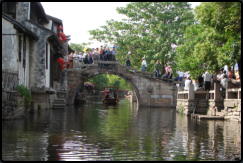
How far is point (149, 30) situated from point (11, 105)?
2418cm

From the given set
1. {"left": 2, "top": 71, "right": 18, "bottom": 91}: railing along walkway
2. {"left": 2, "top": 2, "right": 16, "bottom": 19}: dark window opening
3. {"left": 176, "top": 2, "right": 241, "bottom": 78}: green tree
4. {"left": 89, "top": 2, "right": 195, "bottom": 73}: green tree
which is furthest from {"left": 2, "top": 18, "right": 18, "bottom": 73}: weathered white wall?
{"left": 89, "top": 2, "right": 195, "bottom": 73}: green tree

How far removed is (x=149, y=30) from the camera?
35906 millimetres

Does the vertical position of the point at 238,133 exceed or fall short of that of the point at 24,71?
it falls short

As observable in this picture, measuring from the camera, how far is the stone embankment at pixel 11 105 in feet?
44.1

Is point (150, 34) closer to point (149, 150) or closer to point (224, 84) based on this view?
point (224, 84)

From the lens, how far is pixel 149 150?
774 centimetres

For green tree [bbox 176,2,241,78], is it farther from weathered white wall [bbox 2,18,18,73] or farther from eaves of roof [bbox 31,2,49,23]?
eaves of roof [bbox 31,2,49,23]

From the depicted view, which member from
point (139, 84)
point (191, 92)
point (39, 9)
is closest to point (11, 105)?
point (39, 9)

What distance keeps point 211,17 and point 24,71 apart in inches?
394

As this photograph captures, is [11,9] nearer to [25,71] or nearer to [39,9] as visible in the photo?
[39,9]

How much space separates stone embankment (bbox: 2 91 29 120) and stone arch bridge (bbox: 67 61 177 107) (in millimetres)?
15260

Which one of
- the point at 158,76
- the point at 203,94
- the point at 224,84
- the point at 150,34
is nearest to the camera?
the point at 224,84

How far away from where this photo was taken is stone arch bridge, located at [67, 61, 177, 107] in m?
30.0

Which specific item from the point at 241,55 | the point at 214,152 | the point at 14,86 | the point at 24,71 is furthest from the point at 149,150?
the point at 24,71
